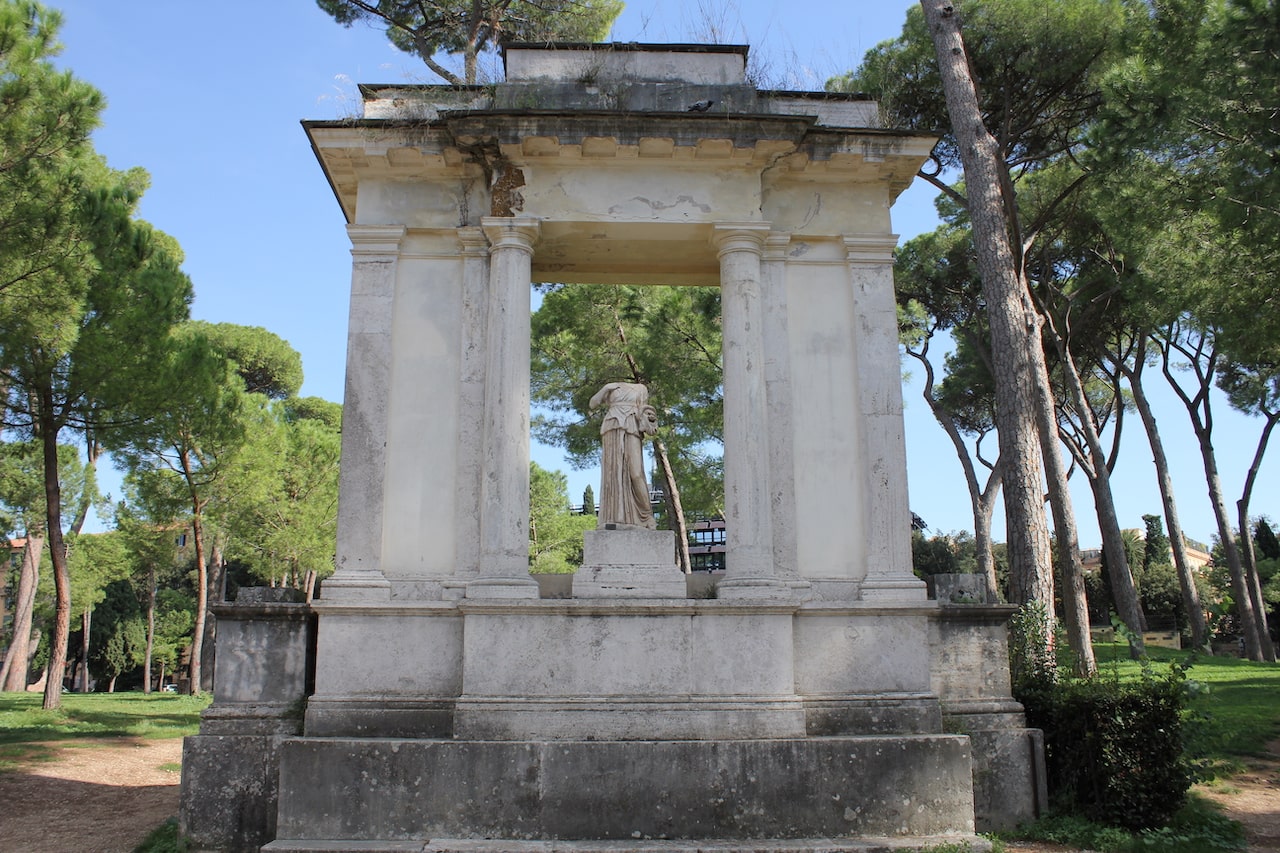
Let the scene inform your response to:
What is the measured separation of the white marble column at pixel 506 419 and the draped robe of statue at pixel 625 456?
705 mm

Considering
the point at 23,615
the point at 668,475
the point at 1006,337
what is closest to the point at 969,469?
the point at 668,475

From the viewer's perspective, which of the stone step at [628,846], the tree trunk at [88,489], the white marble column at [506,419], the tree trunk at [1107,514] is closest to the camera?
the stone step at [628,846]

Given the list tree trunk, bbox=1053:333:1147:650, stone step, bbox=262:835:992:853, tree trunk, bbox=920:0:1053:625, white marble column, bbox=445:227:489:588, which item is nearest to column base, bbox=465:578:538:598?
white marble column, bbox=445:227:489:588

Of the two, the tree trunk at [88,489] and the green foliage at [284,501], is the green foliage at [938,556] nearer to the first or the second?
the green foliage at [284,501]

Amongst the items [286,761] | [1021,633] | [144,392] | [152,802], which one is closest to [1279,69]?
[1021,633]

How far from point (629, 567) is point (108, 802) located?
572 cm

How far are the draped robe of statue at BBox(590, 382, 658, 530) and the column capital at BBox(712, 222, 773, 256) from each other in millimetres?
1478

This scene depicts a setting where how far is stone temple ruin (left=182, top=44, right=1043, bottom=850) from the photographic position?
684 cm

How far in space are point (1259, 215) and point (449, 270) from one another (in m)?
8.83

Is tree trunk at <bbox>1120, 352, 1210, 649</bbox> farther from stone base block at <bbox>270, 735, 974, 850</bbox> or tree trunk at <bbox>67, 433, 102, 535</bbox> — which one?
tree trunk at <bbox>67, 433, 102, 535</bbox>

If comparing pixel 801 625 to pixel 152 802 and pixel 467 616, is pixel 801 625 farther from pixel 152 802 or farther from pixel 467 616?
pixel 152 802

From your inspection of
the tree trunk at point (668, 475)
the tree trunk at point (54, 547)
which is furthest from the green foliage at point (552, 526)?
A: the tree trunk at point (54, 547)

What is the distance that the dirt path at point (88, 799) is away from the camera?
25.0 ft

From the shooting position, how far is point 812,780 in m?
6.90
